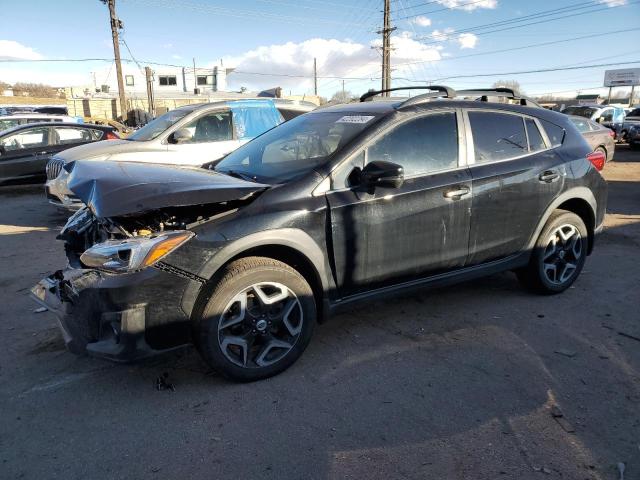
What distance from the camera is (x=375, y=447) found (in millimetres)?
2502

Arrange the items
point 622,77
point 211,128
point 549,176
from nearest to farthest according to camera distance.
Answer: point 549,176 < point 211,128 < point 622,77

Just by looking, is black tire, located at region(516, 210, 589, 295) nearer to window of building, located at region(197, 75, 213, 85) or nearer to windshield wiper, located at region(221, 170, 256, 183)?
windshield wiper, located at region(221, 170, 256, 183)

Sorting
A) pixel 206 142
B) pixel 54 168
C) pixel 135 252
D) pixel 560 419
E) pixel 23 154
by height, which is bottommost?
pixel 560 419

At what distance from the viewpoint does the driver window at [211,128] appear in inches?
316

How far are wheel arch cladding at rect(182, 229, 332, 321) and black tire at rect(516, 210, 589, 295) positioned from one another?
222 centimetres

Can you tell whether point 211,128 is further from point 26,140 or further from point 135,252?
point 135,252

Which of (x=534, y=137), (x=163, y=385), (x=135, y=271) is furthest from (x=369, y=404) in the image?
(x=534, y=137)

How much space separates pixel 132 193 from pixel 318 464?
5.94 feet

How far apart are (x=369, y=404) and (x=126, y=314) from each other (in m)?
1.51

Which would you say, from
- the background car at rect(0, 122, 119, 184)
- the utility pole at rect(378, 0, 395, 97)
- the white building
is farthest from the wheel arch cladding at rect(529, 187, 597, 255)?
the white building

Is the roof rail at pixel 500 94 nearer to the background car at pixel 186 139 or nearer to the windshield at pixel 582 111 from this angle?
the background car at pixel 186 139

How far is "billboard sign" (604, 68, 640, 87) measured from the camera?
2251 inches

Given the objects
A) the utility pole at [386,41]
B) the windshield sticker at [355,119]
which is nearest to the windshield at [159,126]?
the windshield sticker at [355,119]

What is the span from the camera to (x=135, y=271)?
2684mm
